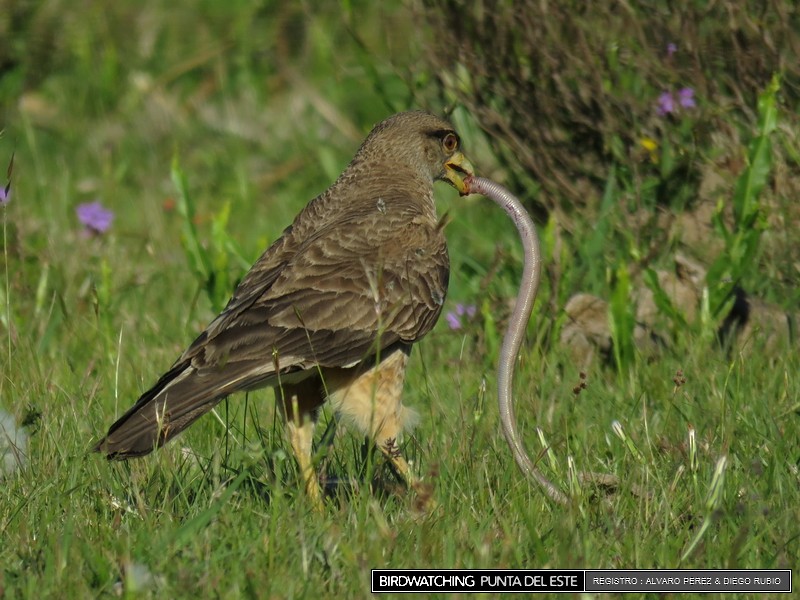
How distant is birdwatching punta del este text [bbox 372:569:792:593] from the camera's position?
355 centimetres

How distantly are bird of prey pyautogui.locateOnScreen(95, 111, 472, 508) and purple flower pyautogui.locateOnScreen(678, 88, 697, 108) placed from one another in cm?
137

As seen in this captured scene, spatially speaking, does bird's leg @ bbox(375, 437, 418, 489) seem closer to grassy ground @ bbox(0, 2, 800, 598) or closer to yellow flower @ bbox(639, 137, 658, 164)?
grassy ground @ bbox(0, 2, 800, 598)

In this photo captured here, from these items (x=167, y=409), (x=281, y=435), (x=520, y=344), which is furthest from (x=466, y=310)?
(x=167, y=409)

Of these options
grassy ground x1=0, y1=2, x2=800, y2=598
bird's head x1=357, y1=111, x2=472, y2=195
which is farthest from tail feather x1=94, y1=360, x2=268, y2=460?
bird's head x1=357, y1=111, x2=472, y2=195

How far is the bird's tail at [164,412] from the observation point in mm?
4074

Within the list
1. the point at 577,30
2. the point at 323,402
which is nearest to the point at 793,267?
the point at 577,30

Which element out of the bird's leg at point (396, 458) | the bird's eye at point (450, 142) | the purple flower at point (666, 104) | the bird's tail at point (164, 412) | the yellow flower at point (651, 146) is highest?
the bird's eye at point (450, 142)

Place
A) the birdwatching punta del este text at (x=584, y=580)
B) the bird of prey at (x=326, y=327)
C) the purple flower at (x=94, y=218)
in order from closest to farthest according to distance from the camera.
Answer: the birdwatching punta del este text at (x=584, y=580) → the bird of prey at (x=326, y=327) → the purple flower at (x=94, y=218)

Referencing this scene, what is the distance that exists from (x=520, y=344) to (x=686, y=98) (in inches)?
91.2

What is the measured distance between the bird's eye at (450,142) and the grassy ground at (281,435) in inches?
30.1

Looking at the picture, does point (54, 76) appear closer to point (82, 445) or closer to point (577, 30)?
point (577, 30)

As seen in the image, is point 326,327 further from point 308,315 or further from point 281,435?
point 281,435

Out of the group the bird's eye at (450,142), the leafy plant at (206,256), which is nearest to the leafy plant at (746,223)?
the bird's eye at (450,142)

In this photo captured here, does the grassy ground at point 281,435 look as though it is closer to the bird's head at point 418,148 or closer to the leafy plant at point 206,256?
the leafy plant at point 206,256
